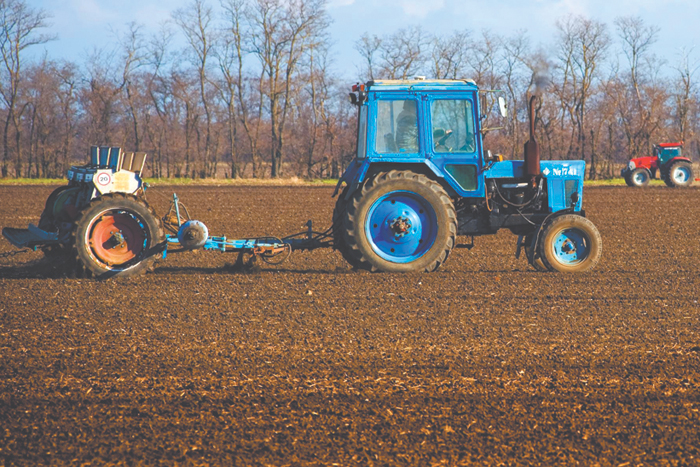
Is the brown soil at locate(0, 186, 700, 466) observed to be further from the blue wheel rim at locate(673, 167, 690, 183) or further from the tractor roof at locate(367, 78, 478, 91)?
the blue wheel rim at locate(673, 167, 690, 183)

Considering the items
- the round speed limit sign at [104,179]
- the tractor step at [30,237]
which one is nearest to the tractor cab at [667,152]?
the round speed limit sign at [104,179]

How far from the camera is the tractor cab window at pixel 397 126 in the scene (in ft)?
28.0

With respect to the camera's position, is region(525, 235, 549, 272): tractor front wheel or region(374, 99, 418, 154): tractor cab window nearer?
region(374, 99, 418, 154): tractor cab window

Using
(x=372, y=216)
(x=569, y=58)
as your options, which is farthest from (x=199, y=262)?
(x=569, y=58)

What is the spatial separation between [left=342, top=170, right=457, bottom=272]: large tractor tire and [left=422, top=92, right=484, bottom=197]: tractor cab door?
0.30m

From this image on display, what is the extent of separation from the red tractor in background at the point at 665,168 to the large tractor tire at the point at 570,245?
22.8m

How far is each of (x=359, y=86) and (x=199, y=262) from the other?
3.37 metres

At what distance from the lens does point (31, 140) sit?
41.7 meters

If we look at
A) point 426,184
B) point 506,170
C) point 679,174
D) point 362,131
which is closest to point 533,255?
point 506,170

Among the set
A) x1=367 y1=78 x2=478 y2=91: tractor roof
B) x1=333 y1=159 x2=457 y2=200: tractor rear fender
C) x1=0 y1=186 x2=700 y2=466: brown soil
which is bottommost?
x1=0 y1=186 x2=700 y2=466: brown soil

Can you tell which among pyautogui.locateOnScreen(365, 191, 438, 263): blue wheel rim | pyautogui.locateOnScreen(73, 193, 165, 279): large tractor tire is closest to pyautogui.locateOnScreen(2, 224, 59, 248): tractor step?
pyautogui.locateOnScreen(73, 193, 165, 279): large tractor tire

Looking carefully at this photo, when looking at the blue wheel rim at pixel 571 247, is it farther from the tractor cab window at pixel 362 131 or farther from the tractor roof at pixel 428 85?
the tractor cab window at pixel 362 131

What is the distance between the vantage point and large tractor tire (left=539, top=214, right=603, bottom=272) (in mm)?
8734

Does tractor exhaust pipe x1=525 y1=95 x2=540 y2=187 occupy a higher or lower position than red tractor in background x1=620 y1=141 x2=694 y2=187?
lower
